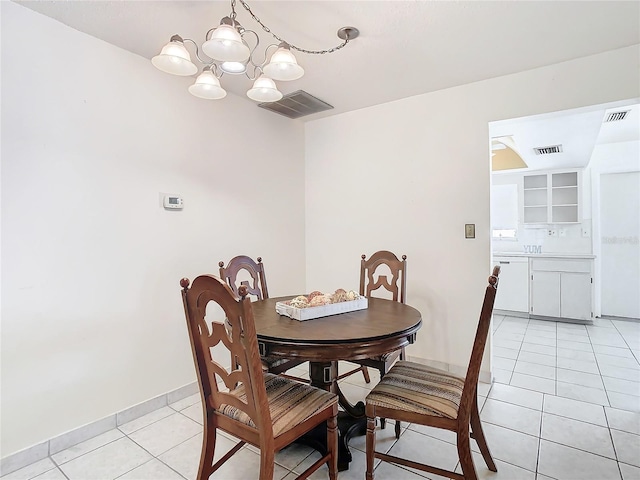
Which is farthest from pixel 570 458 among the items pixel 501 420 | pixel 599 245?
pixel 599 245

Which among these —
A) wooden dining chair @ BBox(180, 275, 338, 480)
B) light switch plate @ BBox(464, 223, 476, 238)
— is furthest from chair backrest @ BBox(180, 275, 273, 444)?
light switch plate @ BBox(464, 223, 476, 238)

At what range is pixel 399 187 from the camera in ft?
10.4

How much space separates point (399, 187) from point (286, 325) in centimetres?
197

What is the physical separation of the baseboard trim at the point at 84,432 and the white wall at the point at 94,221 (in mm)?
38

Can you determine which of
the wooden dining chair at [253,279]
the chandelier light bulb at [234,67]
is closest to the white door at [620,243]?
the wooden dining chair at [253,279]

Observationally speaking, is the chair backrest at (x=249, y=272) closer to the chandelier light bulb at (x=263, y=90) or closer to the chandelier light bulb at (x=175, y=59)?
the chandelier light bulb at (x=263, y=90)

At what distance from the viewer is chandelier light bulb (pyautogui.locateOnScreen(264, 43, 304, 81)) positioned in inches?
64.1

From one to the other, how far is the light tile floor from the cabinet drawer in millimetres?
1805

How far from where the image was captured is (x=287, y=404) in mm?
1467

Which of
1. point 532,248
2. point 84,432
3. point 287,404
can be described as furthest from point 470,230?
point 532,248

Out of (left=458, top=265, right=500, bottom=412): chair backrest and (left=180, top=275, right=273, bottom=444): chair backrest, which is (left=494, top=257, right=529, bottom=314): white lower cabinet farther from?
(left=180, top=275, right=273, bottom=444): chair backrest

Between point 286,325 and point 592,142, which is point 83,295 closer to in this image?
point 286,325

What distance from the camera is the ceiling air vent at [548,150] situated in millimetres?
4039

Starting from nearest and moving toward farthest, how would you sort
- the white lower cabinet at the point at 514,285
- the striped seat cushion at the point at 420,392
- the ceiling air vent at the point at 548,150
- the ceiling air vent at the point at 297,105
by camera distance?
the striped seat cushion at the point at 420,392
the ceiling air vent at the point at 297,105
the ceiling air vent at the point at 548,150
the white lower cabinet at the point at 514,285
